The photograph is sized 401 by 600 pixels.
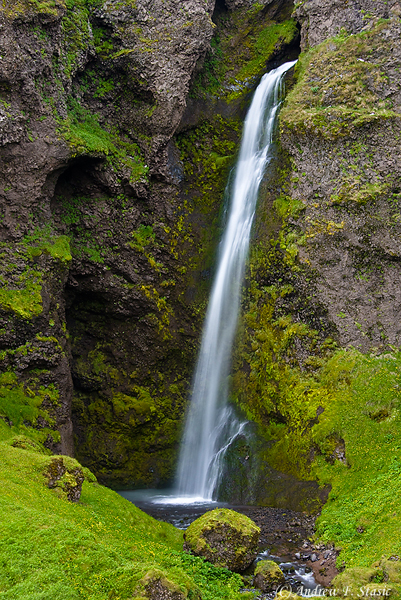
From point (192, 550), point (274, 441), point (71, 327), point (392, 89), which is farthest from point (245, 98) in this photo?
point (192, 550)

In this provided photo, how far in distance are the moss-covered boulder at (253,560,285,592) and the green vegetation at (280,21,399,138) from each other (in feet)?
60.2

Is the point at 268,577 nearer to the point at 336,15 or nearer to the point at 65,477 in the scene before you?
the point at 65,477

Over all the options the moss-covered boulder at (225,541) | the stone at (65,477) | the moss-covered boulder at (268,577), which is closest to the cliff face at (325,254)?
the moss-covered boulder at (225,541)

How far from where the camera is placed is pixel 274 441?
1980cm

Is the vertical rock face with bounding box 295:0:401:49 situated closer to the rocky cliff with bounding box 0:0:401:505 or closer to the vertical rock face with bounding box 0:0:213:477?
the rocky cliff with bounding box 0:0:401:505

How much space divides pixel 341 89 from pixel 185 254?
1128cm

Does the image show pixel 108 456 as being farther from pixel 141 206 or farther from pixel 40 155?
pixel 40 155

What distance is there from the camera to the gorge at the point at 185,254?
1775 cm

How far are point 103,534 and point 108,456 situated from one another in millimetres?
13889

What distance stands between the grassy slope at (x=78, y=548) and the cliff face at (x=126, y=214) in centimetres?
917

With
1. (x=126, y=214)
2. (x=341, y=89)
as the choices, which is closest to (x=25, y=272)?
(x=126, y=214)

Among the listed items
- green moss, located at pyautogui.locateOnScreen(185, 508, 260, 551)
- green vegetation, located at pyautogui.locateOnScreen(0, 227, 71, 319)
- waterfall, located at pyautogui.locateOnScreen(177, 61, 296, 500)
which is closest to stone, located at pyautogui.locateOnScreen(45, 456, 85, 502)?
green moss, located at pyautogui.locateOnScreen(185, 508, 260, 551)

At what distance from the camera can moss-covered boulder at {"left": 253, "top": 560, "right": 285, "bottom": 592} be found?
35.1ft

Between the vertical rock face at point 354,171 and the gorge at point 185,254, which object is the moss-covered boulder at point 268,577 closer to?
the gorge at point 185,254
